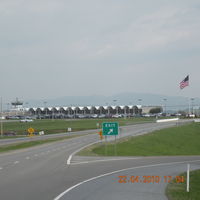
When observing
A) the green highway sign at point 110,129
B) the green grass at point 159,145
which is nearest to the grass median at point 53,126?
the green grass at point 159,145

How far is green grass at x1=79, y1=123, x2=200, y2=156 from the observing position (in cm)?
4127

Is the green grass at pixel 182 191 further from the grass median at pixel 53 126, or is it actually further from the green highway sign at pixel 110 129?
the grass median at pixel 53 126

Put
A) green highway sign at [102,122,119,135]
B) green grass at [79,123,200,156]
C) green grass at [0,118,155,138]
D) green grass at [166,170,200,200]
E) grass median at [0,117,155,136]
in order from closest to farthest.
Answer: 1. green grass at [166,170,200,200]
2. green highway sign at [102,122,119,135]
3. green grass at [79,123,200,156]
4. grass median at [0,117,155,136]
5. green grass at [0,118,155,138]

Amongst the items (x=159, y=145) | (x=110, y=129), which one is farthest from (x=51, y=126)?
(x=110, y=129)

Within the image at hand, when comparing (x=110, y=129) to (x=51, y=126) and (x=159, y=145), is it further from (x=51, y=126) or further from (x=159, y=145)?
(x=51, y=126)

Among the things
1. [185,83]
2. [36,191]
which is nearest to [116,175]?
[36,191]

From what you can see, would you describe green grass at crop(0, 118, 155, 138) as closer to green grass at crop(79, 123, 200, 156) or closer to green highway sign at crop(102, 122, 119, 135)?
green grass at crop(79, 123, 200, 156)

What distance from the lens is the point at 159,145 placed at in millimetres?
50312

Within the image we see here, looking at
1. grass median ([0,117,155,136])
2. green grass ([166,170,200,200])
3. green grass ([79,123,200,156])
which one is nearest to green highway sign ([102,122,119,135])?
green grass ([79,123,200,156])

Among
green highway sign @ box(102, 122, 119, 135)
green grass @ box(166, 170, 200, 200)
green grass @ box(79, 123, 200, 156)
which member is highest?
green highway sign @ box(102, 122, 119, 135)

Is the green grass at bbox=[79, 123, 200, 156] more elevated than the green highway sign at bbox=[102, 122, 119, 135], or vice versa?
the green highway sign at bbox=[102, 122, 119, 135]

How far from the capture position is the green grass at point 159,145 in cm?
4127

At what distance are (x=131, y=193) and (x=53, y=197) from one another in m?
2.71

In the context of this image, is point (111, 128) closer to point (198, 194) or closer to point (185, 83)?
point (198, 194)
